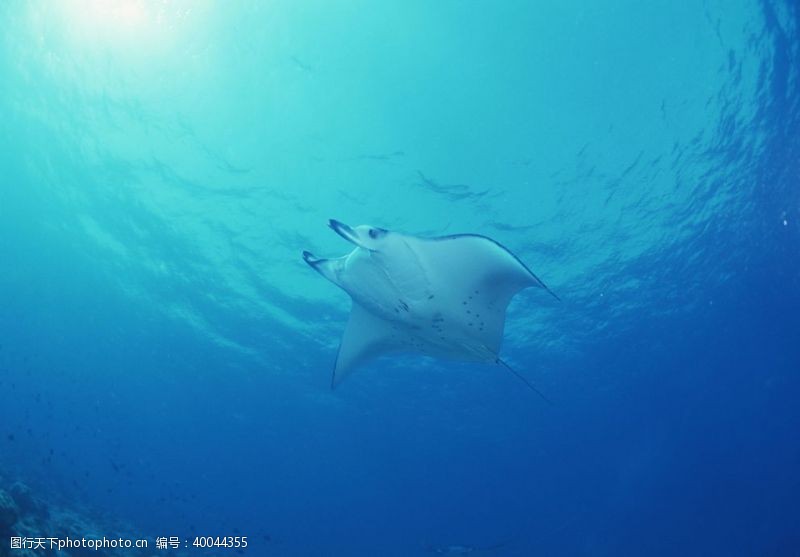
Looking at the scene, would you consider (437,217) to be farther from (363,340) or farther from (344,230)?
(344,230)

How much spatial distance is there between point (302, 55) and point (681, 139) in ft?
30.6

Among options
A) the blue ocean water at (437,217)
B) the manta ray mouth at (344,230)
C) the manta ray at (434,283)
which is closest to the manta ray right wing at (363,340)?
the manta ray at (434,283)

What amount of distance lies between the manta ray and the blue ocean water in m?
6.09

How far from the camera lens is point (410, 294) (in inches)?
235

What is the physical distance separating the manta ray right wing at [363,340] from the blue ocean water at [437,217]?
6.04 metres

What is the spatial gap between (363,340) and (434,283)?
83.1 inches

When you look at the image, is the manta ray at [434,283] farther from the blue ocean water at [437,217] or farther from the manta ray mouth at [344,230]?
the blue ocean water at [437,217]

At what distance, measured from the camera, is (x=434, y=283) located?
19.4ft

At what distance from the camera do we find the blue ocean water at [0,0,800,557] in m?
10.5

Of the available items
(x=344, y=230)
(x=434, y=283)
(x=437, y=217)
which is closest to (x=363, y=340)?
(x=434, y=283)

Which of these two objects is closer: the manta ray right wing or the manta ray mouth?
the manta ray mouth

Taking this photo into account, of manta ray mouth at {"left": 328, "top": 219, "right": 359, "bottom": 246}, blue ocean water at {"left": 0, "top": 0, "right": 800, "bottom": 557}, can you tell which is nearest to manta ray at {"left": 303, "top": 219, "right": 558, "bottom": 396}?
manta ray mouth at {"left": 328, "top": 219, "right": 359, "bottom": 246}

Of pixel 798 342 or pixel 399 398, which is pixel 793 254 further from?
pixel 399 398

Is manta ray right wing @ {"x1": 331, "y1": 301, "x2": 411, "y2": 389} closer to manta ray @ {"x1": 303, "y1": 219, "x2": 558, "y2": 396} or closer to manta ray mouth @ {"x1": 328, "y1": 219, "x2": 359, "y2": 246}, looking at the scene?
manta ray @ {"x1": 303, "y1": 219, "x2": 558, "y2": 396}
